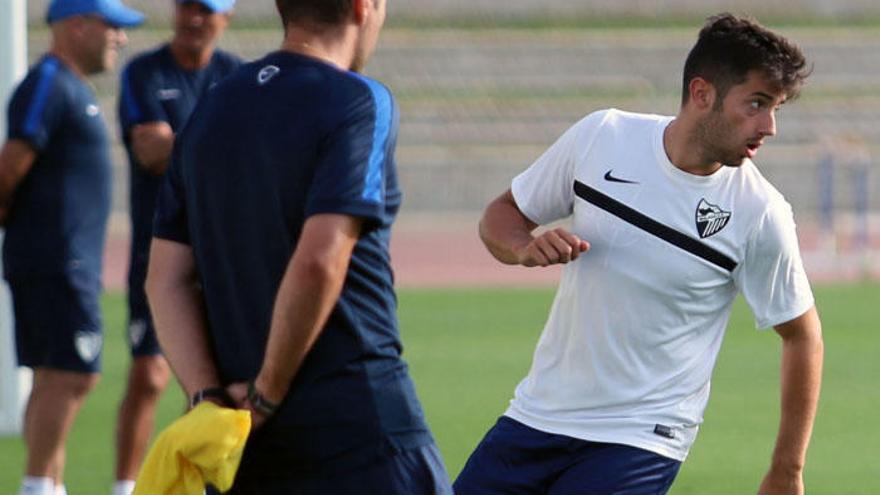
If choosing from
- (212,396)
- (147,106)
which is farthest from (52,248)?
(212,396)

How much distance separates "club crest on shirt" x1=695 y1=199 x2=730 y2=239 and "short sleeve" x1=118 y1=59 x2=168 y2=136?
10.8 feet

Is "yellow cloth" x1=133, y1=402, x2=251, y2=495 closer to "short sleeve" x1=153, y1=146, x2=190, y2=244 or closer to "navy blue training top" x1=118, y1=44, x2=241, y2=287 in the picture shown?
"short sleeve" x1=153, y1=146, x2=190, y2=244

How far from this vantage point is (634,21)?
1357 inches

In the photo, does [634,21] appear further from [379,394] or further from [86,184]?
[379,394]

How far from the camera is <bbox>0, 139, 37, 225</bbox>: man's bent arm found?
24.0 ft

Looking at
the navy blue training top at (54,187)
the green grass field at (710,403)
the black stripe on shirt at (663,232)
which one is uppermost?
the black stripe on shirt at (663,232)

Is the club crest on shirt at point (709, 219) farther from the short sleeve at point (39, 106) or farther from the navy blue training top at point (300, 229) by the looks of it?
the short sleeve at point (39, 106)

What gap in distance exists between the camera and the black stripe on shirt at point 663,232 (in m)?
4.86

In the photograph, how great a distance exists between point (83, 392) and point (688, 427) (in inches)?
131

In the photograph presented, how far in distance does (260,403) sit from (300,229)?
1.22 feet

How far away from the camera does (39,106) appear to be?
738 cm

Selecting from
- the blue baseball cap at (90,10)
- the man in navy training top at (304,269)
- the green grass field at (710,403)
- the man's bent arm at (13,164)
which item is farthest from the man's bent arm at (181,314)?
the green grass field at (710,403)

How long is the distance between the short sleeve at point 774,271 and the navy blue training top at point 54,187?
11.5ft

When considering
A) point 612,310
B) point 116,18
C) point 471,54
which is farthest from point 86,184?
point 471,54
